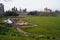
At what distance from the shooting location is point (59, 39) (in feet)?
58.0

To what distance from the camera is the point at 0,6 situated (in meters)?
83.9

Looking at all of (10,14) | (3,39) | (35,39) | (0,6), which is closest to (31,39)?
(35,39)

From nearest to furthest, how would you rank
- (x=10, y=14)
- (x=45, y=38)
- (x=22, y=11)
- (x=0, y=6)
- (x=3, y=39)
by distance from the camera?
(x=3, y=39), (x=45, y=38), (x=10, y=14), (x=0, y=6), (x=22, y=11)

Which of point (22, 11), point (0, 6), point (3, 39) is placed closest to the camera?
point (3, 39)

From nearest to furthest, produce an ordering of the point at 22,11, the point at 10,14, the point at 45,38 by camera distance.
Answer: the point at 45,38, the point at 10,14, the point at 22,11

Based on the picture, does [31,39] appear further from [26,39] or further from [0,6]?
[0,6]

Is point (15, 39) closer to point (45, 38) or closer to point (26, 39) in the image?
point (26, 39)

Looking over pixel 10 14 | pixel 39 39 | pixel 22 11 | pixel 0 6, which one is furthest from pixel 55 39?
pixel 22 11

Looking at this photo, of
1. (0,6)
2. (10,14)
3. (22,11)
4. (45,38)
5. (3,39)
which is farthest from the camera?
(22,11)

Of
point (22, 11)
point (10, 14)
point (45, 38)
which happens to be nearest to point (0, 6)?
point (10, 14)

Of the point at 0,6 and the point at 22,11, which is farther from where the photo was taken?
the point at 22,11

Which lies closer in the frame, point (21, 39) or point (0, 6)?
point (21, 39)

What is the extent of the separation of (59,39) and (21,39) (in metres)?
3.75

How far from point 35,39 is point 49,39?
1386mm
